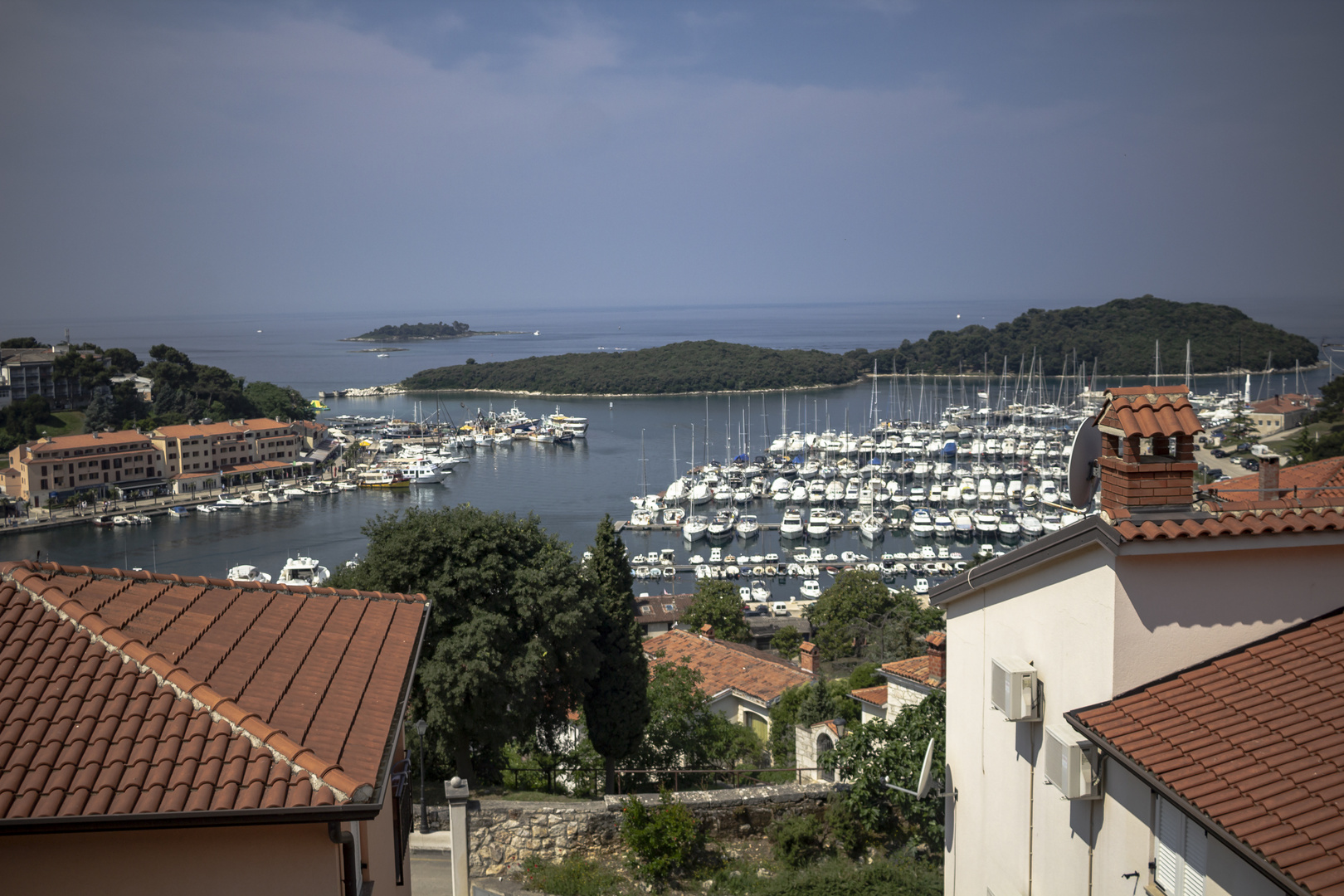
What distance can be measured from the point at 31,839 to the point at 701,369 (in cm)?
6793

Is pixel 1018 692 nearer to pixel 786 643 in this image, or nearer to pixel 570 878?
pixel 570 878

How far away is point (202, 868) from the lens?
181 centimetres

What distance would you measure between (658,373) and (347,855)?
67381mm

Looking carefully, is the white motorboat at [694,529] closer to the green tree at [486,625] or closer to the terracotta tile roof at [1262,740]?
the green tree at [486,625]

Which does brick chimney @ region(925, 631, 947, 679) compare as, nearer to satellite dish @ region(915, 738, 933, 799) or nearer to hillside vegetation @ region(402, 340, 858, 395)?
satellite dish @ region(915, 738, 933, 799)

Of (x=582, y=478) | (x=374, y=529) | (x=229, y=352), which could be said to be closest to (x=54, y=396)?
(x=582, y=478)

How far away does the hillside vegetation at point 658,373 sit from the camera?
67125 millimetres

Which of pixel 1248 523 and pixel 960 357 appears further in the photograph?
pixel 960 357

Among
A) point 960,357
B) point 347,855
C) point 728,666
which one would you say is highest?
point 347,855

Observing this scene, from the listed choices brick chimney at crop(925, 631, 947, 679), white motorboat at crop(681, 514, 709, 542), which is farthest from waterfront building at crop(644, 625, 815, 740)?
white motorboat at crop(681, 514, 709, 542)

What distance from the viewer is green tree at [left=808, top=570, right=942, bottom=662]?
12719 mm

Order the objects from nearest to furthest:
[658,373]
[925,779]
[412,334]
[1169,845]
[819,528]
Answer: [1169,845], [925,779], [819,528], [658,373], [412,334]

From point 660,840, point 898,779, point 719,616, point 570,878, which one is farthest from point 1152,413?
point 719,616

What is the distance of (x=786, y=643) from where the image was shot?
49.2ft
